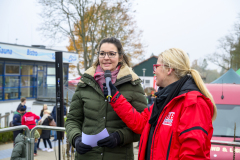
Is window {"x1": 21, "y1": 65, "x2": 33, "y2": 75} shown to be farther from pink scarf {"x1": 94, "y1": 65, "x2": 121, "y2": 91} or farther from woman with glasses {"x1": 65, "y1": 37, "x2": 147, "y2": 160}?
pink scarf {"x1": 94, "y1": 65, "x2": 121, "y2": 91}

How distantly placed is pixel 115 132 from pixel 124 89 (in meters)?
0.41

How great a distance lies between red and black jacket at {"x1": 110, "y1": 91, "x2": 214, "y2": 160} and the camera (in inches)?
57.7

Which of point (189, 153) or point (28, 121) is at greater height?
point (189, 153)

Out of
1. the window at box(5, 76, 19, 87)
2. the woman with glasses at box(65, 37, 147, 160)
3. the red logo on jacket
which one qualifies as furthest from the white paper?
the window at box(5, 76, 19, 87)

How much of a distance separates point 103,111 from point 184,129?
0.86 meters

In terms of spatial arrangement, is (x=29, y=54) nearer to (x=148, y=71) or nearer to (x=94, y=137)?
(x=94, y=137)

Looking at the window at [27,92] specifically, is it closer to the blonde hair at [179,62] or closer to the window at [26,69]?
the window at [26,69]

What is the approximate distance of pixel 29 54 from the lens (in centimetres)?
2009

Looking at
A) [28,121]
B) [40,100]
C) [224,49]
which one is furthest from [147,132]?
[224,49]

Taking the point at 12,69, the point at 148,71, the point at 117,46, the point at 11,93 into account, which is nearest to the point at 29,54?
the point at 12,69

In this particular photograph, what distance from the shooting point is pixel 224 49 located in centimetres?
3484

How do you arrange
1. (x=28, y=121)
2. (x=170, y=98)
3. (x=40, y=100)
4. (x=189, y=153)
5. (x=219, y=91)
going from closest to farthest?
(x=189, y=153)
(x=170, y=98)
(x=219, y=91)
(x=28, y=121)
(x=40, y=100)

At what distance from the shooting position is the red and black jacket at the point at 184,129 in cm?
147

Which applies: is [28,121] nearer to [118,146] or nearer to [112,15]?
[118,146]
